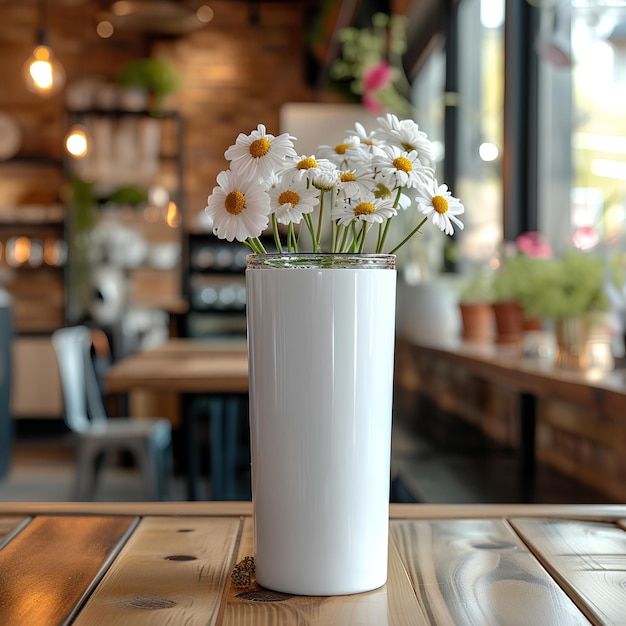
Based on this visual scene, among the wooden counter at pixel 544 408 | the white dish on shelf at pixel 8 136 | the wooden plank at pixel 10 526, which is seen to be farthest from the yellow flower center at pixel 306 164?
the white dish on shelf at pixel 8 136

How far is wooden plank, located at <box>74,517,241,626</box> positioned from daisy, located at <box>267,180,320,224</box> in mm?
334

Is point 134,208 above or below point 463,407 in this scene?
above

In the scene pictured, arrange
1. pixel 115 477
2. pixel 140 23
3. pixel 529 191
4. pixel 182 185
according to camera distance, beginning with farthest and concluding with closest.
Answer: pixel 182 185 → pixel 140 23 → pixel 115 477 → pixel 529 191

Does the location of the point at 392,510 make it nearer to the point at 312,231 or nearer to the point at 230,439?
the point at 312,231

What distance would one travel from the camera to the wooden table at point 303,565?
73cm

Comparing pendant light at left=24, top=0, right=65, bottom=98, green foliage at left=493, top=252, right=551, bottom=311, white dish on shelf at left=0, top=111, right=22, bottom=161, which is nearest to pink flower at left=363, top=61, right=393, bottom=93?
green foliage at left=493, top=252, right=551, bottom=311

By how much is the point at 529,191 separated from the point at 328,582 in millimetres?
2907

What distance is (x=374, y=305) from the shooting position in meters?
0.79

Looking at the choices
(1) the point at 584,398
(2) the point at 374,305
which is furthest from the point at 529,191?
(2) the point at 374,305

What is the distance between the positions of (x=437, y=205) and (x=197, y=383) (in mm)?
2291

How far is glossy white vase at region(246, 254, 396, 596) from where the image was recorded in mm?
770

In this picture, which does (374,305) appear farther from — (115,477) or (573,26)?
(115,477)

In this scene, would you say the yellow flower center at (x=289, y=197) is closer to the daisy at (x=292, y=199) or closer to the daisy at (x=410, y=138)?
the daisy at (x=292, y=199)

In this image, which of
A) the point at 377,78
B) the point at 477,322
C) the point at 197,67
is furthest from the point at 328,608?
the point at 197,67
